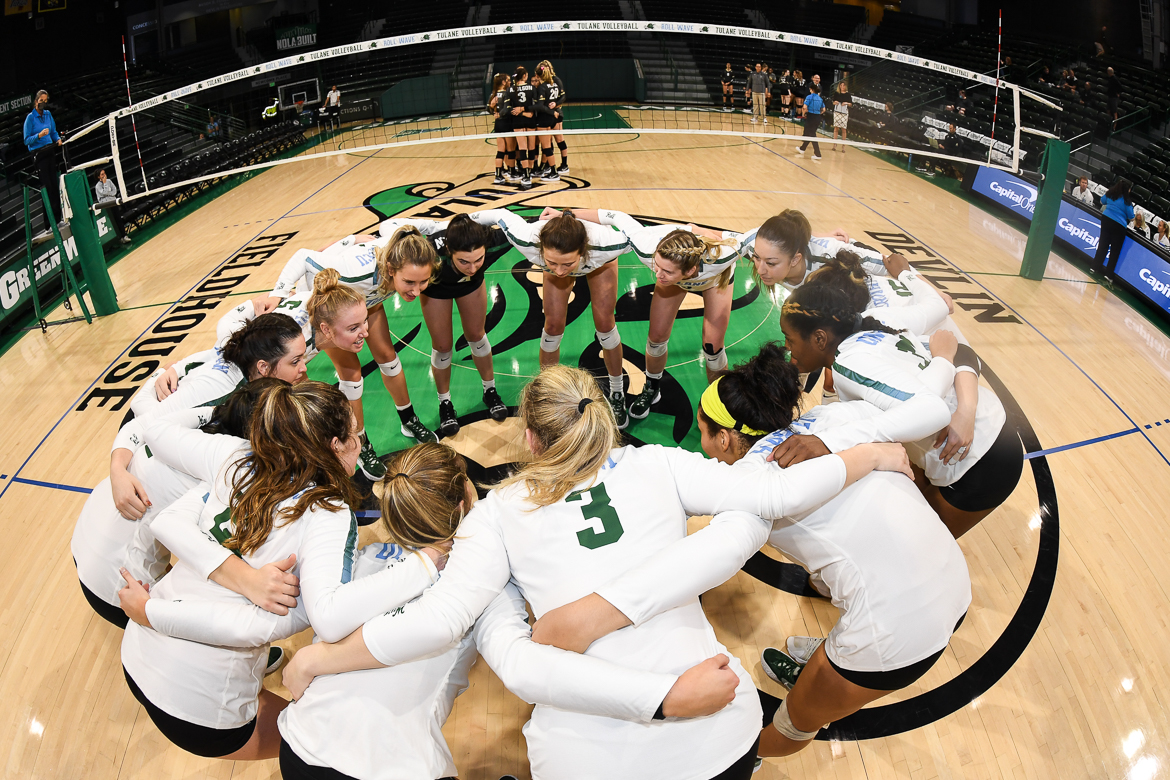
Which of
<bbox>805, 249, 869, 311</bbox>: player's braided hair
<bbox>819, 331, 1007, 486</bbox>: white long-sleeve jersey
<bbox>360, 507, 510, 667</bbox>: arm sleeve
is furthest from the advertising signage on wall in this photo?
<bbox>360, 507, 510, 667</bbox>: arm sleeve

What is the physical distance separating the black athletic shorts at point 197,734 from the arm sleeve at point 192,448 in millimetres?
802

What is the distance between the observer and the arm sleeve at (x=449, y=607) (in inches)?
83.0

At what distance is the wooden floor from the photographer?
3400 millimetres

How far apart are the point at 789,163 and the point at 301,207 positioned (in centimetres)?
888

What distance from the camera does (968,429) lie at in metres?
3.35

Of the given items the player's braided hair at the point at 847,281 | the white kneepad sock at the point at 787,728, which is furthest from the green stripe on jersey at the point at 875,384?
the white kneepad sock at the point at 787,728

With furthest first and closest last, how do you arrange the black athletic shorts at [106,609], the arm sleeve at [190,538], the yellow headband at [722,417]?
the black athletic shorts at [106,609]
the yellow headband at [722,417]
the arm sleeve at [190,538]

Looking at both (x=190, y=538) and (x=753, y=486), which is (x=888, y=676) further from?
(x=190, y=538)

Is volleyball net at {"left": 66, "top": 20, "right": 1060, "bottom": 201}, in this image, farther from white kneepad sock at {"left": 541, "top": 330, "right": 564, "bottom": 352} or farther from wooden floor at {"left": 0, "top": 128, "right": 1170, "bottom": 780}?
white kneepad sock at {"left": 541, "top": 330, "right": 564, "bottom": 352}

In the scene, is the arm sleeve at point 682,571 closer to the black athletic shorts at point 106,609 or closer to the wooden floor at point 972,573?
the wooden floor at point 972,573

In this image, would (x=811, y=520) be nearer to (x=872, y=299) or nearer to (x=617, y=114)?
(x=872, y=299)

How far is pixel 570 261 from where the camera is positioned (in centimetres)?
484

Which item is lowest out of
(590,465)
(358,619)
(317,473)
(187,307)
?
(187,307)

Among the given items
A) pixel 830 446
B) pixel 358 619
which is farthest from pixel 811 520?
pixel 358 619
